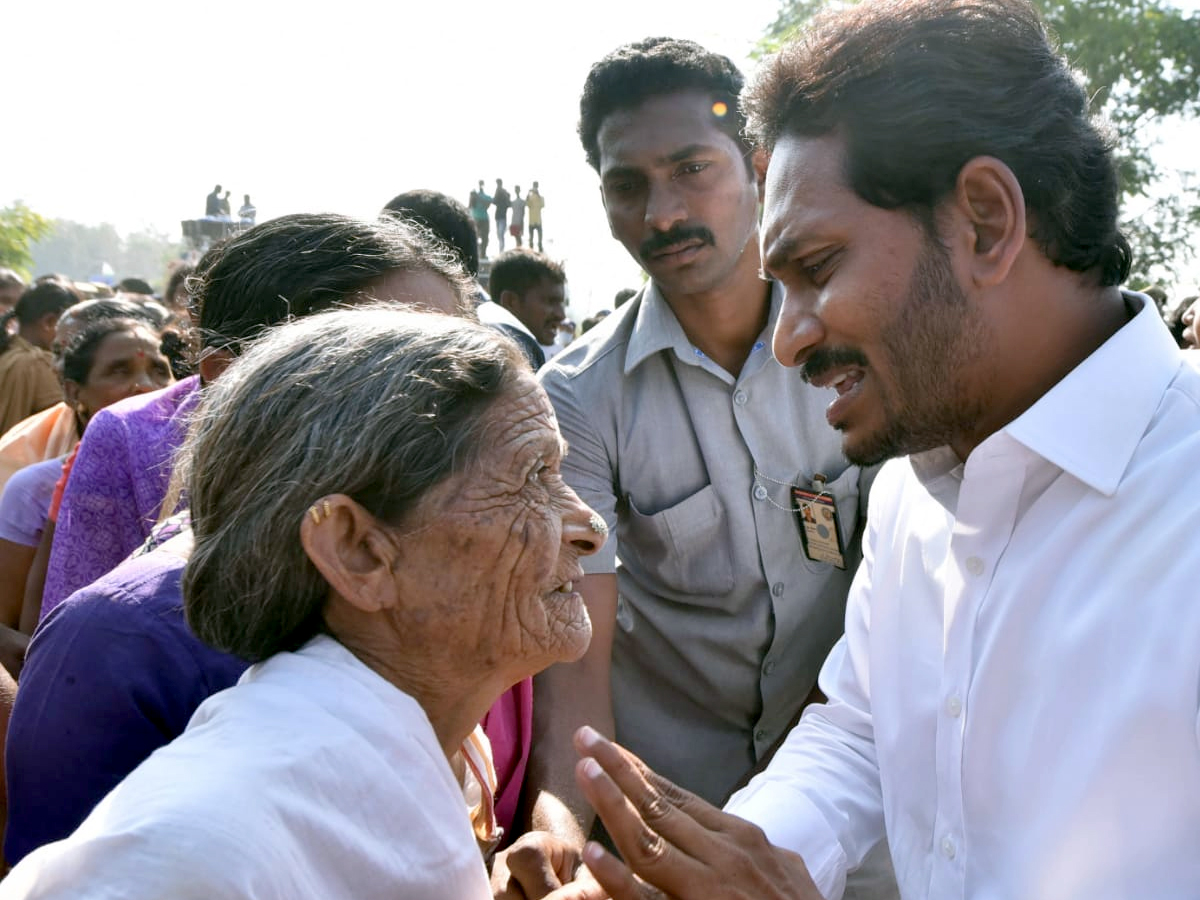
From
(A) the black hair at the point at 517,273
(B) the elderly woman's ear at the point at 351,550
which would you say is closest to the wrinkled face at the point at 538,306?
(A) the black hair at the point at 517,273

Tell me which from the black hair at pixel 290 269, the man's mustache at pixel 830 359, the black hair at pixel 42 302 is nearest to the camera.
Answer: the man's mustache at pixel 830 359

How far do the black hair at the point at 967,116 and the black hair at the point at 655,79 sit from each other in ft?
3.90

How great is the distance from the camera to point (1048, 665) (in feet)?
6.50

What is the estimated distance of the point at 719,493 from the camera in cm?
320

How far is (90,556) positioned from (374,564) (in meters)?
1.49

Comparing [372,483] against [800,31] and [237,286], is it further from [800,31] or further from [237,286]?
[800,31]

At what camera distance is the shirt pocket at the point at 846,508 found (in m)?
3.19

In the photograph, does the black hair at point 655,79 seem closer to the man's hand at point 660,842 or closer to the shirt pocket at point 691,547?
the shirt pocket at point 691,547

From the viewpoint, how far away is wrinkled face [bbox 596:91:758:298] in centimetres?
336

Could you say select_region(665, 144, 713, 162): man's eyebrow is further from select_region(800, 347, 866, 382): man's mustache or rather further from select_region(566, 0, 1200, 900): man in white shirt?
select_region(800, 347, 866, 382): man's mustache

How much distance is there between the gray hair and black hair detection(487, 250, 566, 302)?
7.62 m

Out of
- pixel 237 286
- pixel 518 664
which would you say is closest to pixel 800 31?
pixel 237 286

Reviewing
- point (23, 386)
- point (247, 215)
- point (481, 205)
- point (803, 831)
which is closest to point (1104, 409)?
point (803, 831)

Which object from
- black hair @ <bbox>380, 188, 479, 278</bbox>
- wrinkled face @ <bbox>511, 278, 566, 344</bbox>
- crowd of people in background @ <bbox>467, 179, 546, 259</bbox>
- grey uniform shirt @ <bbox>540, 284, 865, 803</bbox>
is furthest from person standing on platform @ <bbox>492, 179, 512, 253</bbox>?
grey uniform shirt @ <bbox>540, 284, 865, 803</bbox>
